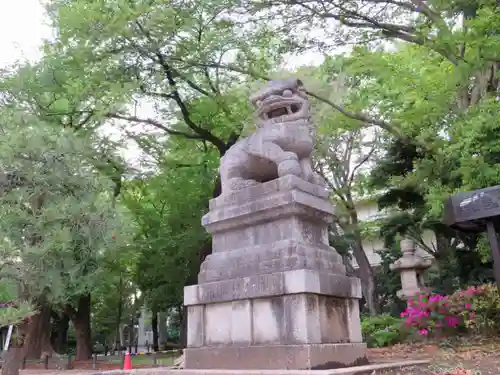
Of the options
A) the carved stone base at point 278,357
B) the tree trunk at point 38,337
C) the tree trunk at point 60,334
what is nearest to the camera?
the carved stone base at point 278,357

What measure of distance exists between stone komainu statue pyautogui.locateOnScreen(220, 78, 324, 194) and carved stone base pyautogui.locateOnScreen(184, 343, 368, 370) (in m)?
2.21

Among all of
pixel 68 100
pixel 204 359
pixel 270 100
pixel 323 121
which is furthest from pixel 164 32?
pixel 204 359

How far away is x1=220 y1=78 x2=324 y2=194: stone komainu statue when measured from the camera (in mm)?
6398

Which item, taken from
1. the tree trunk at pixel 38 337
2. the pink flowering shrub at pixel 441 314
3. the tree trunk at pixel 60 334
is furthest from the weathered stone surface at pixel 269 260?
the tree trunk at pixel 60 334

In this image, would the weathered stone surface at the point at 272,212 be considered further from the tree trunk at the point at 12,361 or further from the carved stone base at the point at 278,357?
the tree trunk at the point at 12,361

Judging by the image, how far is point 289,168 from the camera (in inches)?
241

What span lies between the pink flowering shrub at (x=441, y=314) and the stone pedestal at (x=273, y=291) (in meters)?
4.92

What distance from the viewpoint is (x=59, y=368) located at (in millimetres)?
17922

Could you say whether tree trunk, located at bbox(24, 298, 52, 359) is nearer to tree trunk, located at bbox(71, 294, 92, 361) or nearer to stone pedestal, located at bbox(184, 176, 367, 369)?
tree trunk, located at bbox(71, 294, 92, 361)

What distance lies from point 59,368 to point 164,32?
13.3 m

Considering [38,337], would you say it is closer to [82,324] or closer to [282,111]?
[82,324]

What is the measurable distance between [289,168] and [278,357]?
235cm

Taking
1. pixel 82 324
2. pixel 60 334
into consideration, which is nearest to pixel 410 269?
pixel 82 324

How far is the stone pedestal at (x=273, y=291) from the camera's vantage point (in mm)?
5262
